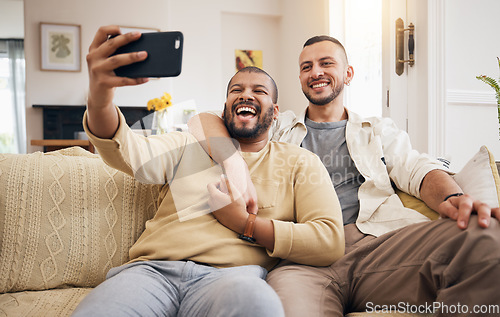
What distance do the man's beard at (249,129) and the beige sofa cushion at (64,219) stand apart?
0.34m

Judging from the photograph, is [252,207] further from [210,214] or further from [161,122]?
[161,122]

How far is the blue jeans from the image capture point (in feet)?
2.96

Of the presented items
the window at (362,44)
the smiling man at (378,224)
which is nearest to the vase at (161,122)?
the smiling man at (378,224)

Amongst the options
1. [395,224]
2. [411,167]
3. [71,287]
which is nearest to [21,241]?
[71,287]

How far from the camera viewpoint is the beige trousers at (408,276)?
958 millimetres

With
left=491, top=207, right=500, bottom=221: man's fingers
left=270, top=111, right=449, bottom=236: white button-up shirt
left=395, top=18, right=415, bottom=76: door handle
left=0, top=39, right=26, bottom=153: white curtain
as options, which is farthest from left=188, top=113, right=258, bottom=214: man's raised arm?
left=0, top=39, right=26, bottom=153: white curtain

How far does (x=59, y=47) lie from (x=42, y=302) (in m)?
5.00

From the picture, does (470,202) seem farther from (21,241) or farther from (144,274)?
(21,241)

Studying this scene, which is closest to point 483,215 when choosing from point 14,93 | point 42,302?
point 42,302

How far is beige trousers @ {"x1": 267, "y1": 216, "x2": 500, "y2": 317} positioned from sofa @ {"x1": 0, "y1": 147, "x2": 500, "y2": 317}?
348 mm

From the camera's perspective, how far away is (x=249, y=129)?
144cm

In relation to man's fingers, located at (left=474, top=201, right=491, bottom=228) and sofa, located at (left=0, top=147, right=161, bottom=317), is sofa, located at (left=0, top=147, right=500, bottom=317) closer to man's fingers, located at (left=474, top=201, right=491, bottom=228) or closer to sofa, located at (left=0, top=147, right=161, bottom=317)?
A: sofa, located at (left=0, top=147, right=161, bottom=317)

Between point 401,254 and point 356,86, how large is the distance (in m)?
3.38

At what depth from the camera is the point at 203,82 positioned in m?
6.04
